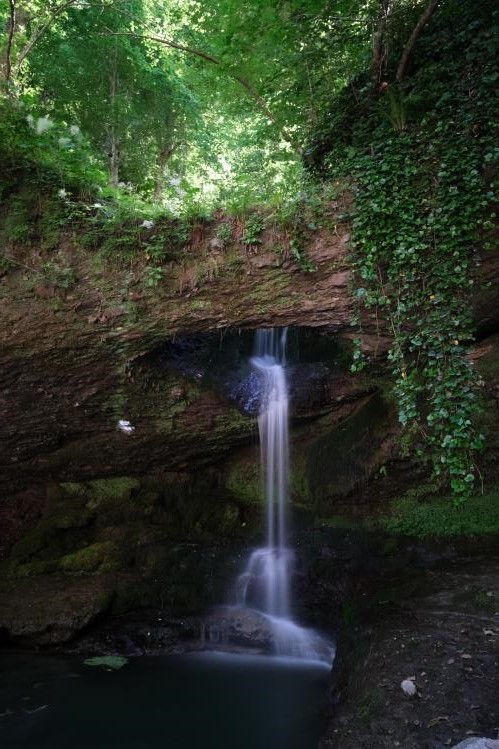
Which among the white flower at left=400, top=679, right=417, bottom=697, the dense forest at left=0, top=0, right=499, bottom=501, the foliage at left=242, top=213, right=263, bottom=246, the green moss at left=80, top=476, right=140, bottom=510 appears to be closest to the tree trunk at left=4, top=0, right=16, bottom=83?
the dense forest at left=0, top=0, right=499, bottom=501

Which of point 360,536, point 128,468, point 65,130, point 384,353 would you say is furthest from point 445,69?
point 128,468

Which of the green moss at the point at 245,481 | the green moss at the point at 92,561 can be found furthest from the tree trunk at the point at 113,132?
the green moss at the point at 92,561

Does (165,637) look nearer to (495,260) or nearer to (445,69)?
(495,260)

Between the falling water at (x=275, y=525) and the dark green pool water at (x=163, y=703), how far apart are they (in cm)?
39

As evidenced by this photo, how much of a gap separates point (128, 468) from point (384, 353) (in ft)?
14.9

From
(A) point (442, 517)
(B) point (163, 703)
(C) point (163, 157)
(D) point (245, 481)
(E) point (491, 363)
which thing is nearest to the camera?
(B) point (163, 703)

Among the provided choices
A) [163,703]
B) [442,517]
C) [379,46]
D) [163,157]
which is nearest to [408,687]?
[163,703]

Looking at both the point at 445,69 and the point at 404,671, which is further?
the point at 445,69

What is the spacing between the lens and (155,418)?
7289 mm

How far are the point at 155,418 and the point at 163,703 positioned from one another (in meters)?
3.62

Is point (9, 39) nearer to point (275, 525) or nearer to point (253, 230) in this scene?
point (253, 230)

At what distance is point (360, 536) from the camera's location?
22.1 ft

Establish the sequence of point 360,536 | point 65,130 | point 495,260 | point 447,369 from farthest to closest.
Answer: point 360,536 → point 65,130 → point 495,260 → point 447,369

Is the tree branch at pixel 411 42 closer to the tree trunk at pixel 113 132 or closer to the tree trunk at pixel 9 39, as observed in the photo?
the tree trunk at pixel 9 39
